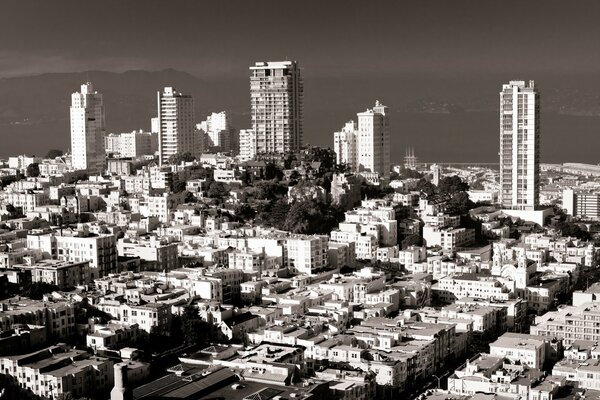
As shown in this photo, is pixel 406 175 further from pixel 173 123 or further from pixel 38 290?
pixel 38 290

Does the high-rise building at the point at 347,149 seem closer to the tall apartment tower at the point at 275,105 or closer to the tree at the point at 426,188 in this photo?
the tall apartment tower at the point at 275,105

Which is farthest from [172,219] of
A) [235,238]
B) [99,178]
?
[99,178]

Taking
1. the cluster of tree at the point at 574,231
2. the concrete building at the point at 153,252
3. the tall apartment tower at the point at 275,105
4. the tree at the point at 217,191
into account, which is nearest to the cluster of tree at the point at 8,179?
the tree at the point at 217,191

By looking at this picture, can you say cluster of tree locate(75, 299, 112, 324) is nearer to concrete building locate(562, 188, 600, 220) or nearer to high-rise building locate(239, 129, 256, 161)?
high-rise building locate(239, 129, 256, 161)

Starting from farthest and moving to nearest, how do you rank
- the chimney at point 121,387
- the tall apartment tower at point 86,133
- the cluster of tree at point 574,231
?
the tall apartment tower at point 86,133 → the cluster of tree at point 574,231 → the chimney at point 121,387

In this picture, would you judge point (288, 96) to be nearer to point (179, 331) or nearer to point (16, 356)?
point (179, 331)

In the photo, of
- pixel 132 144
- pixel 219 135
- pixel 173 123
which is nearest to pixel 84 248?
pixel 173 123

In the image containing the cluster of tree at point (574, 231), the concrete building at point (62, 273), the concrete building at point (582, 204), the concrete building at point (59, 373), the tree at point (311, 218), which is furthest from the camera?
the concrete building at point (582, 204)
